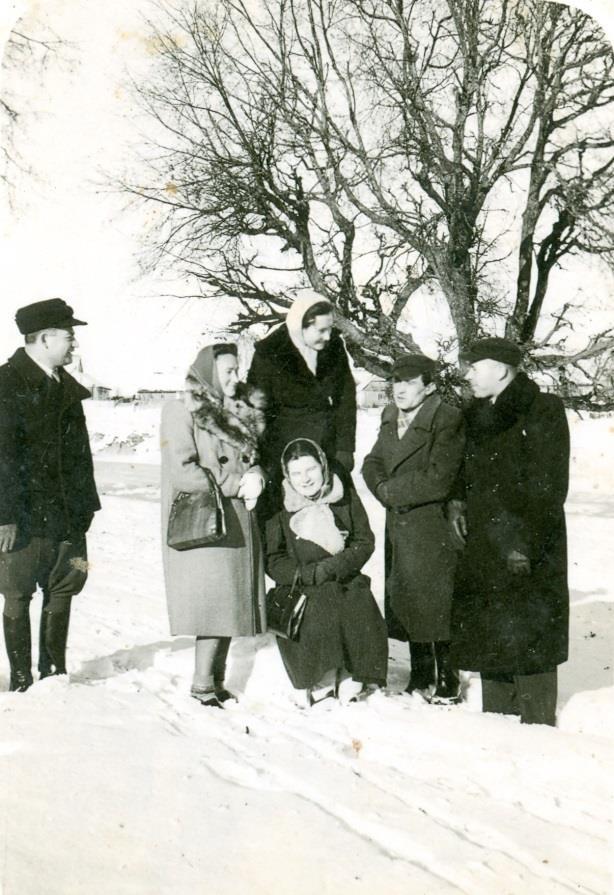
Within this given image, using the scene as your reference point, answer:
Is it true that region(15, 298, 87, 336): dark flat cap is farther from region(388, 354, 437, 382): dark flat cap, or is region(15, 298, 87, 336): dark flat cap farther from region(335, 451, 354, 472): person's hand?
region(388, 354, 437, 382): dark flat cap

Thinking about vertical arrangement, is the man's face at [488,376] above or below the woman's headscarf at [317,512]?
above

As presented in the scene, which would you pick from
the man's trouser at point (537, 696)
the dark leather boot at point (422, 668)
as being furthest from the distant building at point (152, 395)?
the man's trouser at point (537, 696)

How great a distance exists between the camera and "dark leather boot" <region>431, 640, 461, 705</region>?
13.5 feet

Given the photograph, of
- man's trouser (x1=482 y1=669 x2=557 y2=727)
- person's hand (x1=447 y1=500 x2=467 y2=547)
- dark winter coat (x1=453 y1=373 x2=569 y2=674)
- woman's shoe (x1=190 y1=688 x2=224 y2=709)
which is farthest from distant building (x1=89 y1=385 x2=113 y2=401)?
man's trouser (x1=482 y1=669 x2=557 y2=727)

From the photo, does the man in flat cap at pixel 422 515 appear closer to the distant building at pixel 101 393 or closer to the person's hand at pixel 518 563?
the person's hand at pixel 518 563

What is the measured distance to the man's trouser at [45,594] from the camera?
12.4 feet

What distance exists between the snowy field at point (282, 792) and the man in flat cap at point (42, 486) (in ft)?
0.99

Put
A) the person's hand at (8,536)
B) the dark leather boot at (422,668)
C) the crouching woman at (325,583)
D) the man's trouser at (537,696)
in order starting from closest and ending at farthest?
the person's hand at (8,536), the man's trouser at (537,696), the crouching woman at (325,583), the dark leather boot at (422,668)

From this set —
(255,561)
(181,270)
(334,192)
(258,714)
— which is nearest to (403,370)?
(255,561)

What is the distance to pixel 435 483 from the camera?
4039 millimetres

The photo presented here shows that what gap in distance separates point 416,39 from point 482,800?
6.49m

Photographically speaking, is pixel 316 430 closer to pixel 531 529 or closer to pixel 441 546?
pixel 441 546

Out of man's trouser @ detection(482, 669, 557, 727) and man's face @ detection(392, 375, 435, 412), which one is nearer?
man's trouser @ detection(482, 669, 557, 727)

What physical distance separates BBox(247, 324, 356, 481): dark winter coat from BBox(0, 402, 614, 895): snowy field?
1257 millimetres
